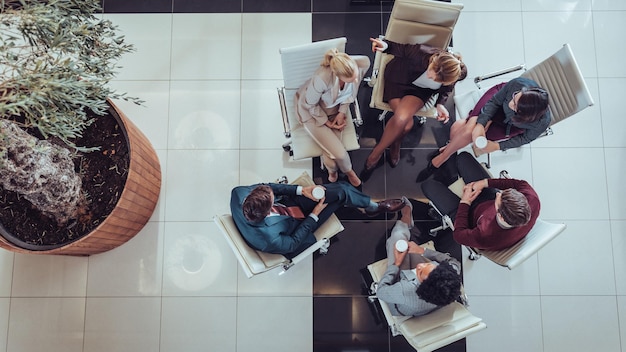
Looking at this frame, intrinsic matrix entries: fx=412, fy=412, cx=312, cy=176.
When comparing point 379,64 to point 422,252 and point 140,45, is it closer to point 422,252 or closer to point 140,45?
point 422,252

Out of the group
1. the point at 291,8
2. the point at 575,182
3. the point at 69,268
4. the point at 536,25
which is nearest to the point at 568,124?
the point at 575,182

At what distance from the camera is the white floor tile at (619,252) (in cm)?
340

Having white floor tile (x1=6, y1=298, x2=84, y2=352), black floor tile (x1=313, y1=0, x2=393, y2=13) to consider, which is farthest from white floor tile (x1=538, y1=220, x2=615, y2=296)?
white floor tile (x1=6, y1=298, x2=84, y2=352)

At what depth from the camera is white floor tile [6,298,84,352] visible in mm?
3303

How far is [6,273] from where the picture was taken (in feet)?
11.0

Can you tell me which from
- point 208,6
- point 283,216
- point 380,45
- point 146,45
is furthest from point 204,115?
point 380,45

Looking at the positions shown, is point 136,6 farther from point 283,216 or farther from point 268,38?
point 283,216

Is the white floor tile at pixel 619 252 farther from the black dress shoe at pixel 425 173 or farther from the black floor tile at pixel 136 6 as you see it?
the black floor tile at pixel 136 6

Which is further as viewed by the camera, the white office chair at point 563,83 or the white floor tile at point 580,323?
the white floor tile at point 580,323

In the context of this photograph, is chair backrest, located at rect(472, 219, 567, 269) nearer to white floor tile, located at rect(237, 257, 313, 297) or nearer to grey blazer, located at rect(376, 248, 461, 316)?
grey blazer, located at rect(376, 248, 461, 316)

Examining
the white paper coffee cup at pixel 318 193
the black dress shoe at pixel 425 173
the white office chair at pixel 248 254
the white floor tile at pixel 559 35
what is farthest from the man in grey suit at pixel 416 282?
the white floor tile at pixel 559 35

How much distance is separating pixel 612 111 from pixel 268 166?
3.04m

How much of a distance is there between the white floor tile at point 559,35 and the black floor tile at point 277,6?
2.01 m

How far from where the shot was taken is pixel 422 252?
284 centimetres
